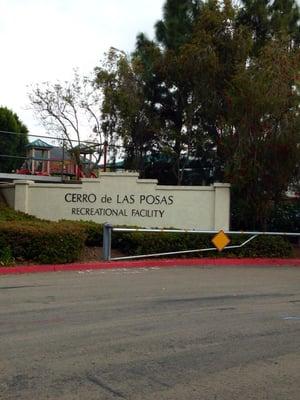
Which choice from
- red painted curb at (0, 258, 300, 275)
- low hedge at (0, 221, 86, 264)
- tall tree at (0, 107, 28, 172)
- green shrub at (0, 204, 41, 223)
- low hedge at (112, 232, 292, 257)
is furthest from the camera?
tall tree at (0, 107, 28, 172)

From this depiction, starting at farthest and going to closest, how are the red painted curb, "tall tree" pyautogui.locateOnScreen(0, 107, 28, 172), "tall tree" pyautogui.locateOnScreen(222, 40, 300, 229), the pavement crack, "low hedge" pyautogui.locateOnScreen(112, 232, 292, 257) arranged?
"tall tree" pyautogui.locateOnScreen(0, 107, 28, 172) → "tall tree" pyautogui.locateOnScreen(222, 40, 300, 229) → "low hedge" pyautogui.locateOnScreen(112, 232, 292, 257) → the red painted curb → the pavement crack

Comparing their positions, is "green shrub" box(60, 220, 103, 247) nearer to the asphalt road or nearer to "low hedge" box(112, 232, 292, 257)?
"low hedge" box(112, 232, 292, 257)

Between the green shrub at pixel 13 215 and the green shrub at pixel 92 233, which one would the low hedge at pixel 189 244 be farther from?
the green shrub at pixel 13 215

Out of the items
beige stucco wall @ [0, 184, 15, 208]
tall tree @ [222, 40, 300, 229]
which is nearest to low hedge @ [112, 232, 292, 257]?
tall tree @ [222, 40, 300, 229]

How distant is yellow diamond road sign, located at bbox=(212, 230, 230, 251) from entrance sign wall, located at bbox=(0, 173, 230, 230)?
1.77 metres

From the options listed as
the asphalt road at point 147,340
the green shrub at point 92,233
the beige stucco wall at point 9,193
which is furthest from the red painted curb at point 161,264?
the beige stucco wall at point 9,193

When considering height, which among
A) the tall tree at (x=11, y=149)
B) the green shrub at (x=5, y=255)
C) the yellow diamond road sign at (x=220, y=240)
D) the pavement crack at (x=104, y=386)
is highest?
the tall tree at (x=11, y=149)

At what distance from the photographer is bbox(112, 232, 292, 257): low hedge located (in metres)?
16.7

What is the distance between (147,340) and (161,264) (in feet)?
28.5

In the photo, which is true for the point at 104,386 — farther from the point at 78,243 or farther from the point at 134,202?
the point at 134,202

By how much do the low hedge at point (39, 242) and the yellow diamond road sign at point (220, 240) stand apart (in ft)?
13.7

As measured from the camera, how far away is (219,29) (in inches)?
805

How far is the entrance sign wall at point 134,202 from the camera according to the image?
19.2m

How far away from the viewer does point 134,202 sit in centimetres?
1938
